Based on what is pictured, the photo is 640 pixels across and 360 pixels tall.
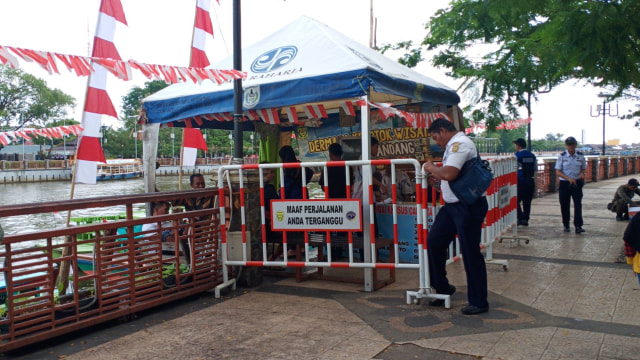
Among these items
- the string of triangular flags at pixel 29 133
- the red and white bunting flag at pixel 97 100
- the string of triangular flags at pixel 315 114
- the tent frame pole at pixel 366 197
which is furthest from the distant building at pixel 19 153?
the tent frame pole at pixel 366 197

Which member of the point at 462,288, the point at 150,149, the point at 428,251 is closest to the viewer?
the point at 428,251

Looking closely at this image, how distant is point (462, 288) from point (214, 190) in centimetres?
312

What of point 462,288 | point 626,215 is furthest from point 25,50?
point 626,215

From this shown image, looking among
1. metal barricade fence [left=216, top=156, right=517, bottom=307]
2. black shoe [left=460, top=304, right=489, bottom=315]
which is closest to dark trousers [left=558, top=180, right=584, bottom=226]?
metal barricade fence [left=216, top=156, right=517, bottom=307]

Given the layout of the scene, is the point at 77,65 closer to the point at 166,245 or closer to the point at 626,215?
the point at 166,245

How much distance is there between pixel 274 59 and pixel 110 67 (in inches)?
101

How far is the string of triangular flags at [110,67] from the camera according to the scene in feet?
12.9

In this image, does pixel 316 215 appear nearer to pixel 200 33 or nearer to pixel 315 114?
pixel 315 114

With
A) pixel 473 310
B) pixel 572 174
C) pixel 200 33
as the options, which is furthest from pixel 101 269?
pixel 572 174

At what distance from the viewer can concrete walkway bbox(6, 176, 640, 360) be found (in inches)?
153

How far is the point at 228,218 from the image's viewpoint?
19.4 feet

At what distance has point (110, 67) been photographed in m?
4.64

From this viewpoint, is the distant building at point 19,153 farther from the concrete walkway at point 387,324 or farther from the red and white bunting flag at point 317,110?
the concrete walkway at point 387,324

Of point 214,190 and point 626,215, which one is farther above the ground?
point 214,190
